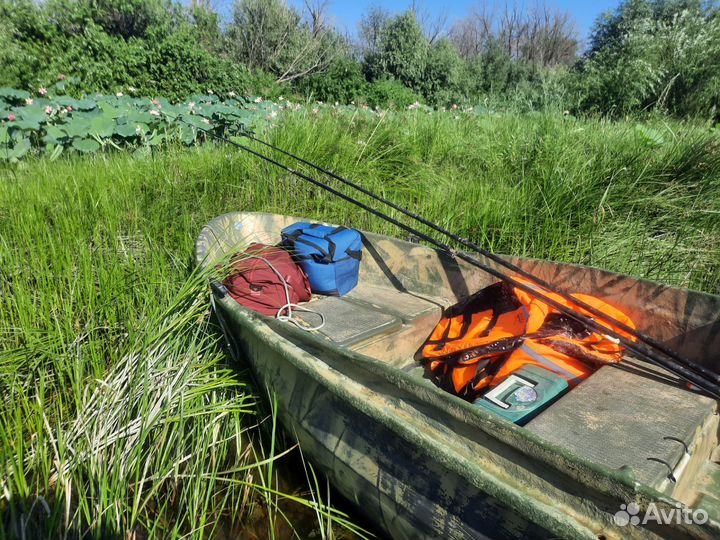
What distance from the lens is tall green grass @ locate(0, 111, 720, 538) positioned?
6.85ft

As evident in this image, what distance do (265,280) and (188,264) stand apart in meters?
0.65

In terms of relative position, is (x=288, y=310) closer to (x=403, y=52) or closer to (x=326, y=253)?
(x=326, y=253)

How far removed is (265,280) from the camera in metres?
2.97

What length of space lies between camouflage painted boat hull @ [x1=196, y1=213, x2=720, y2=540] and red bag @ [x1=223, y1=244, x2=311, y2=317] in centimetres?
27

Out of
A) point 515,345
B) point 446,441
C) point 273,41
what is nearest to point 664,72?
point 515,345

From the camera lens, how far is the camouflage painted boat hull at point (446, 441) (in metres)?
1.21

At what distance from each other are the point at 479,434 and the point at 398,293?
195cm

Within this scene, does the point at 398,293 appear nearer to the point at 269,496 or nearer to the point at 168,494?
the point at 269,496

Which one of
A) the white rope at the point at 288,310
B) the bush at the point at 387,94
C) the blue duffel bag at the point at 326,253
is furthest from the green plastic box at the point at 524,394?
the bush at the point at 387,94

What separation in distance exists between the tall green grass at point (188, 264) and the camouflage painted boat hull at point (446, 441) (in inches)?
13.1

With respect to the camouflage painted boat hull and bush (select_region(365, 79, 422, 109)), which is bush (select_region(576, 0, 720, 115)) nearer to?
bush (select_region(365, 79, 422, 109))

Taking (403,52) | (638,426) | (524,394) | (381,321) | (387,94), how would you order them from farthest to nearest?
(403,52), (387,94), (381,321), (524,394), (638,426)

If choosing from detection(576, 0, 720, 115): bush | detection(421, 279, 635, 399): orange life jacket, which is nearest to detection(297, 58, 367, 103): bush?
detection(576, 0, 720, 115): bush

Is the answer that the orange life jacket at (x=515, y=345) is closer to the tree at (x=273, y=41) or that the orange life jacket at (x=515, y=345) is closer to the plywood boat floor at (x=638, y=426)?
the plywood boat floor at (x=638, y=426)
